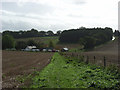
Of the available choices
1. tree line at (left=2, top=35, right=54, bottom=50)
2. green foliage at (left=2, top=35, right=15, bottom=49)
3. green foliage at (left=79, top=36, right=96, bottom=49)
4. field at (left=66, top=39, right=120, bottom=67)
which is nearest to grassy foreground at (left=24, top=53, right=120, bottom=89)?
field at (left=66, top=39, right=120, bottom=67)

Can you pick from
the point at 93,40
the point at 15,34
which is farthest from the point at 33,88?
the point at 15,34

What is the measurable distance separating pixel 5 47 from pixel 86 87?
102368mm

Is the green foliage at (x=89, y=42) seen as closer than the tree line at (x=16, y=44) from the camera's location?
Yes

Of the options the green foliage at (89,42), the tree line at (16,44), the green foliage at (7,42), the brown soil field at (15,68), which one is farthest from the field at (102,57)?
the green foliage at (7,42)

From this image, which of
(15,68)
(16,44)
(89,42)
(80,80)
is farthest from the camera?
(16,44)

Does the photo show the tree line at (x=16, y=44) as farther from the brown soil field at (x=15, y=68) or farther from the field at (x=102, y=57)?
the brown soil field at (x=15, y=68)

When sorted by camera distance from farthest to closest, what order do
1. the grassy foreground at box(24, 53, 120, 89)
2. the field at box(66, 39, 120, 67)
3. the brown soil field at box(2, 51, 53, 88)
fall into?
the field at box(66, 39, 120, 67)
the brown soil field at box(2, 51, 53, 88)
the grassy foreground at box(24, 53, 120, 89)

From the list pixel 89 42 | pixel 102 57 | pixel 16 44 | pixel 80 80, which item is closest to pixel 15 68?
pixel 80 80

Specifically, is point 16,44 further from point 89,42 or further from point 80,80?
point 80,80

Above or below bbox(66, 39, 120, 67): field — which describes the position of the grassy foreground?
above

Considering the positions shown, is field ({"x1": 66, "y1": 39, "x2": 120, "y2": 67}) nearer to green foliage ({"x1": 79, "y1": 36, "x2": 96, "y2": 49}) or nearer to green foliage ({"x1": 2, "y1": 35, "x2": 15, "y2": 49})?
green foliage ({"x1": 79, "y1": 36, "x2": 96, "y2": 49})

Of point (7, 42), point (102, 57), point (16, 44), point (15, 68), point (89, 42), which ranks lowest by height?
point (102, 57)

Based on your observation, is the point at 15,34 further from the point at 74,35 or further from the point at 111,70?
the point at 111,70

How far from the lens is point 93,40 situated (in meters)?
87.2
